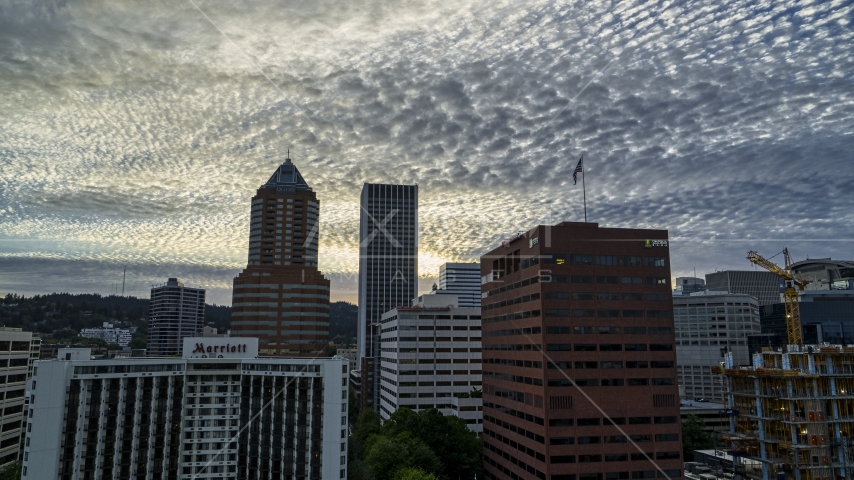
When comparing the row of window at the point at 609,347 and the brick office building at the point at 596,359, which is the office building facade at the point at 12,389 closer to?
the brick office building at the point at 596,359

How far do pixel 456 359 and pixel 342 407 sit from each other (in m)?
69.9

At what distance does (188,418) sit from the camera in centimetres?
9700

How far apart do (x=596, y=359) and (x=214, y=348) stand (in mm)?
72265

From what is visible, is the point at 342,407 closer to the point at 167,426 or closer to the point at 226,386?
the point at 226,386

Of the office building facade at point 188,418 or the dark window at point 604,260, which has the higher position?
the dark window at point 604,260

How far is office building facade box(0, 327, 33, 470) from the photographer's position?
10181 centimetres

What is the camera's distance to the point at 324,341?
18775 centimetres

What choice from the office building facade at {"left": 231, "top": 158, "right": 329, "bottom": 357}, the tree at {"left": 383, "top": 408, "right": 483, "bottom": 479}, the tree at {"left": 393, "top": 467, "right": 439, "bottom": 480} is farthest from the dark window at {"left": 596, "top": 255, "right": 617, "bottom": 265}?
the office building facade at {"left": 231, "top": 158, "right": 329, "bottom": 357}

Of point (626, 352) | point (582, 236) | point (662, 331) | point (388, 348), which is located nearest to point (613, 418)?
point (626, 352)

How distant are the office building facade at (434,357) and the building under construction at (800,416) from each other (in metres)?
68.8

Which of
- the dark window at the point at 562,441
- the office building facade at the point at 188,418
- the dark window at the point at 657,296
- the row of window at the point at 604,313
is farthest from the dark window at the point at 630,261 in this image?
the office building facade at the point at 188,418

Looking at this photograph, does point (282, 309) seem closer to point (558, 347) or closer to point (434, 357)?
point (434, 357)

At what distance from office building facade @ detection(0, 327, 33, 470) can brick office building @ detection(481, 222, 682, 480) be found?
9954 centimetres

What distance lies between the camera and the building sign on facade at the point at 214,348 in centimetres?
10262
